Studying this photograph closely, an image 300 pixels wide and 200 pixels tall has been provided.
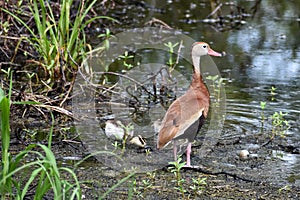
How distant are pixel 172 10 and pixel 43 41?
4.31 meters

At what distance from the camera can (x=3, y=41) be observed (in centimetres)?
712

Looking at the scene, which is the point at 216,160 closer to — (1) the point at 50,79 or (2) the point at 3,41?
(1) the point at 50,79

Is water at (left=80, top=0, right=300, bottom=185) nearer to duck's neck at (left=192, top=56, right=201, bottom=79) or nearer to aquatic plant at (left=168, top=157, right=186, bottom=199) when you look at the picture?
aquatic plant at (left=168, top=157, right=186, bottom=199)

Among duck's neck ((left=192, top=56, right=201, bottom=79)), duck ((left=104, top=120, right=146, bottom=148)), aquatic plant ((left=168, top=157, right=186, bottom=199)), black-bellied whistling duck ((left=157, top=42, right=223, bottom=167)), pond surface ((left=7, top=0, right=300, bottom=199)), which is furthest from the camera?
duck ((left=104, top=120, right=146, bottom=148))

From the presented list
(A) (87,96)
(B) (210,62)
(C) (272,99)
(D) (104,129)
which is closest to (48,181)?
(D) (104,129)

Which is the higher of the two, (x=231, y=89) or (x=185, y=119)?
(x=185, y=119)

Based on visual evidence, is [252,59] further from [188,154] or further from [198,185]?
[198,185]

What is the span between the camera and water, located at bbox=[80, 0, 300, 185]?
5133 millimetres

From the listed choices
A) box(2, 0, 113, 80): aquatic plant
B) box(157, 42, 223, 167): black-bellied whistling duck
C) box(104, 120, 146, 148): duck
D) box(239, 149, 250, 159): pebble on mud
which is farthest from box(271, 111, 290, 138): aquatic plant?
box(2, 0, 113, 80): aquatic plant

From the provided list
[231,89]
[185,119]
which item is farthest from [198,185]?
[231,89]

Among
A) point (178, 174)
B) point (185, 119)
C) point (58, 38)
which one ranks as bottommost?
point (178, 174)

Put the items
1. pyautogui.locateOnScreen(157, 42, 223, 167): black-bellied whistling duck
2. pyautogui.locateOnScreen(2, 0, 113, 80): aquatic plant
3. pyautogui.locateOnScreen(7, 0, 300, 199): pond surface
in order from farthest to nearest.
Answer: pyautogui.locateOnScreen(2, 0, 113, 80): aquatic plant < pyautogui.locateOnScreen(7, 0, 300, 199): pond surface < pyautogui.locateOnScreen(157, 42, 223, 167): black-bellied whistling duck

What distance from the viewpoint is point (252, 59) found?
7.82m

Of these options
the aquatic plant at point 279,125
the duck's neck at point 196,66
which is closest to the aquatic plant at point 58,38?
the duck's neck at point 196,66
